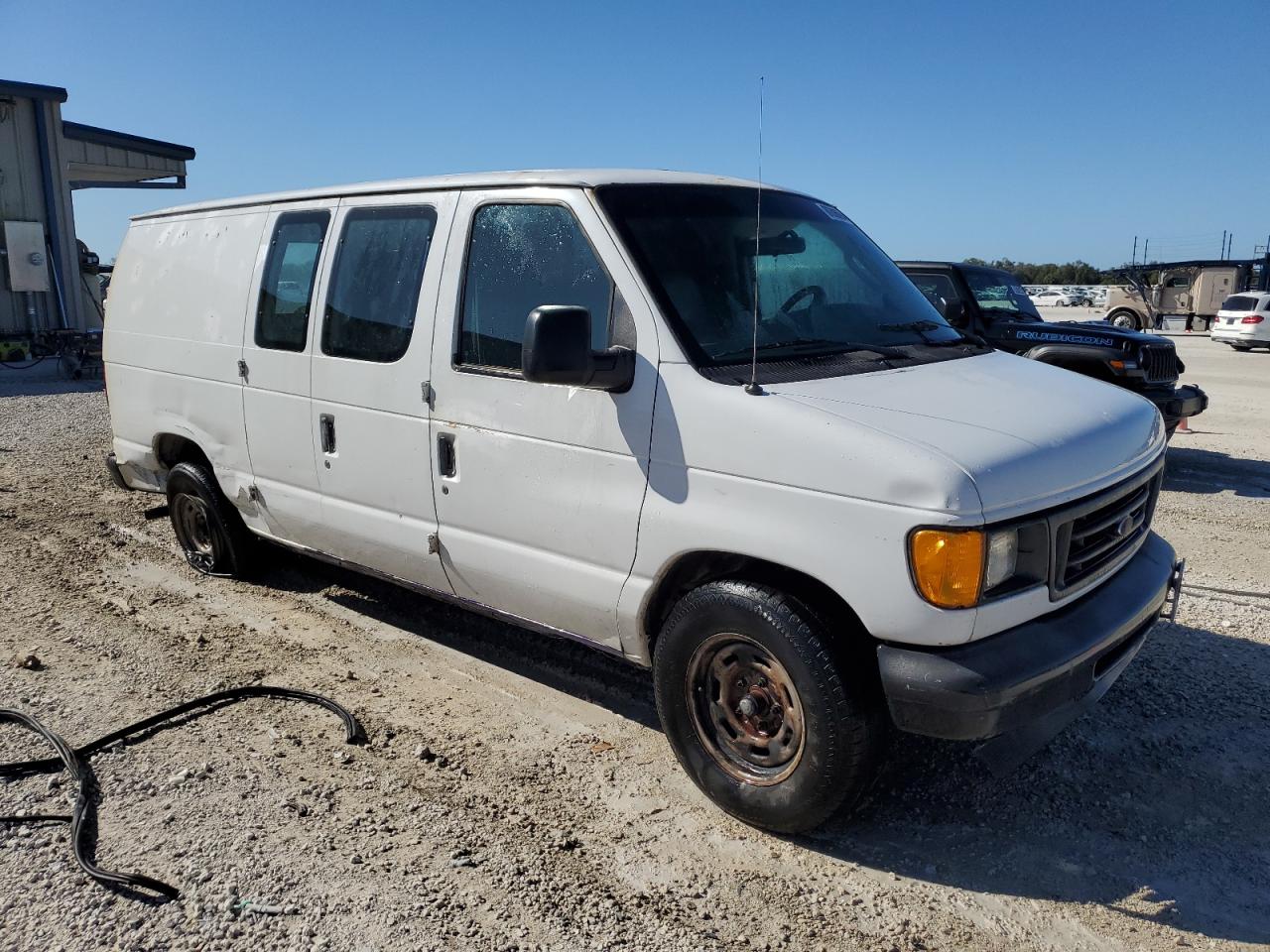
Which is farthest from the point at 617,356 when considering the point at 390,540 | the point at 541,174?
the point at 390,540

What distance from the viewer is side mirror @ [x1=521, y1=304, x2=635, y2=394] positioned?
10.5 feet

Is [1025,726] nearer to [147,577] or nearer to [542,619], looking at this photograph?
[542,619]

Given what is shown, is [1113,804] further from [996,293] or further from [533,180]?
[996,293]

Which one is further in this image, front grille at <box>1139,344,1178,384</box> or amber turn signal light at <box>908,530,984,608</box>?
front grille at <box>1139,344,1178,384</box>

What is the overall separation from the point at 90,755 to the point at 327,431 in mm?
1688

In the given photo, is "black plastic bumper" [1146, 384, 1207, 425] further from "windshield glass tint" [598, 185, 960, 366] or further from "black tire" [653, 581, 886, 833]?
"black tire" [653, 581, 886, 833]

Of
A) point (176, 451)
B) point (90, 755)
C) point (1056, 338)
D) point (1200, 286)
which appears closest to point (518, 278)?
point (90, 755)

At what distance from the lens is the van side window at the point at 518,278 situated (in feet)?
11.9

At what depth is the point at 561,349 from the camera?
323cm

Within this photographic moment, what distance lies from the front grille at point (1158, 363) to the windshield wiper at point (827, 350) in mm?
6237

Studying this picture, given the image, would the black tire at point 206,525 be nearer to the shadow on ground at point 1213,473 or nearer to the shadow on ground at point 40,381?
the shadow on ground at point 1213,473

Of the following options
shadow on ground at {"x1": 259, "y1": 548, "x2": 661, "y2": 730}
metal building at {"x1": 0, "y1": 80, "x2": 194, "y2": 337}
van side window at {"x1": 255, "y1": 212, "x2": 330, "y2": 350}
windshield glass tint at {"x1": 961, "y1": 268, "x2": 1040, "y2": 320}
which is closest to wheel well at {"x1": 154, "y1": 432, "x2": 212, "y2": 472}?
shadow on ground at {"x1": 259, "y1": 548, "x2": 661, "y2": 730}

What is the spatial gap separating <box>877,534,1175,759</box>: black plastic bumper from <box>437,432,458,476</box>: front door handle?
1.98m

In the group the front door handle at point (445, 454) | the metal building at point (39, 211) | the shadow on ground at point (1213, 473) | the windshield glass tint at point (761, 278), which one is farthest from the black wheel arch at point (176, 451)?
the metal building at point (39, 211)
